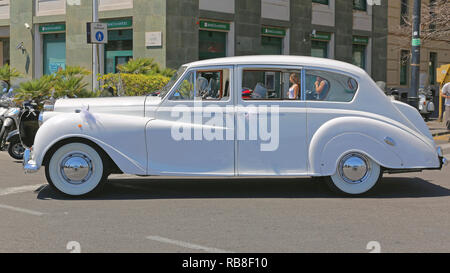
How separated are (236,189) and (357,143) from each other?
1.84m

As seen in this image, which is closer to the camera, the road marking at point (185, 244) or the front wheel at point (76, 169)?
the road marking at point (185, 244)

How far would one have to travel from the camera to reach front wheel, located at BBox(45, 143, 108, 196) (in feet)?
23.5

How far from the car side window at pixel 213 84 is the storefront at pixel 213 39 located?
44.5 ft

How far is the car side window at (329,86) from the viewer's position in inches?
292

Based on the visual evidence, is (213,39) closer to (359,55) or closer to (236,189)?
(359,55)

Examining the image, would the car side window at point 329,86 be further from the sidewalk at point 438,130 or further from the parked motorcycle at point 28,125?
the sidewalk at point 438,130

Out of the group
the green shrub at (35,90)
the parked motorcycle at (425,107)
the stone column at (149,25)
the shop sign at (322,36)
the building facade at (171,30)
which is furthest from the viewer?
the shop sign at (322,36)

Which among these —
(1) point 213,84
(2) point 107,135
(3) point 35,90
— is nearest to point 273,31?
(3) point 35,90

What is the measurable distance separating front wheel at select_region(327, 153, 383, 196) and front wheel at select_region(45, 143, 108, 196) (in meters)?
2.97

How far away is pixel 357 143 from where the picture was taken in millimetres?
7277

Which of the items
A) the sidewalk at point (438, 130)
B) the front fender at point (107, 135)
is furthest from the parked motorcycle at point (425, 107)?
the front fender at point (107, 135)

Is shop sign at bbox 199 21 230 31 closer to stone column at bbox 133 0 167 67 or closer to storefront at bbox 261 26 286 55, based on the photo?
stone column at bbox 133 0 167 67

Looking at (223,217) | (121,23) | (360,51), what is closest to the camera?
(223,217)

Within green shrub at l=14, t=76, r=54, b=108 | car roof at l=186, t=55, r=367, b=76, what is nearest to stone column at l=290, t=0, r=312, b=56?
green shrub at l=14, t=76, r=54, b=108
